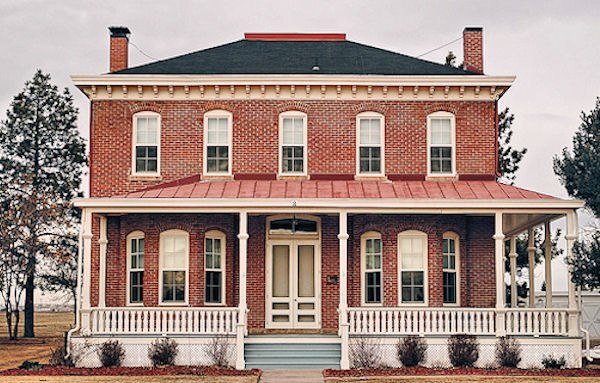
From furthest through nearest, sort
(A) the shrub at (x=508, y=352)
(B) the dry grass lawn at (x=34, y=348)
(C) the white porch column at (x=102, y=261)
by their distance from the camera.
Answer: (B) the dry grass lawn at (x=34, y=348)
(C) the white porch column at (x=102, y=261)
(A) the shrub at (x=508, y=352)

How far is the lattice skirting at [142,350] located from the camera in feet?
80.8

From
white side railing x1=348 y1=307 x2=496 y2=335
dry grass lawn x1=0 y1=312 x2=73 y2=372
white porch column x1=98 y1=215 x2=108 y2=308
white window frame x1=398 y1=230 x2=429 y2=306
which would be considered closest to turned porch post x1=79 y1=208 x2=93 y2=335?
white porch column x1=98 y1=215 x2=108 y2=308

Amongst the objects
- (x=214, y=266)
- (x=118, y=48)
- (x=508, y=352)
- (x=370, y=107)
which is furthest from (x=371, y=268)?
(x=118, y=48)

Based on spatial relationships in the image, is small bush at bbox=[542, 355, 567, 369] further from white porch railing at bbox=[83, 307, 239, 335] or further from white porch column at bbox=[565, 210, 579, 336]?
white porch railing at bbox=[83, 307, 239, 335]

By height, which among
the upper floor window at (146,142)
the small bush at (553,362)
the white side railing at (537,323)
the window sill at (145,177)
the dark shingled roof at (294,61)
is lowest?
the small bush at (553,362)

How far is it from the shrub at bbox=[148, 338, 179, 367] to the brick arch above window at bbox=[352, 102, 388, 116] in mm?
8773

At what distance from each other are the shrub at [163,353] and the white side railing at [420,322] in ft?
14.7

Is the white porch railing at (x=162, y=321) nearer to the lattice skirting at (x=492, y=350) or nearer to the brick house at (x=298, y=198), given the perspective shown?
the brick house at (x=298, y=198)

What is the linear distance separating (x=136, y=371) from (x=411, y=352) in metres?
6.66

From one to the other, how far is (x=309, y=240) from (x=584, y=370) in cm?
828

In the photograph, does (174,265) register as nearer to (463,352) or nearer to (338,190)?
(338,190)

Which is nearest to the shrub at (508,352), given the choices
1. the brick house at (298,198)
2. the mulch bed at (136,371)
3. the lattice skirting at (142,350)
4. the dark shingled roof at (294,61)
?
the brick house at (298,198)

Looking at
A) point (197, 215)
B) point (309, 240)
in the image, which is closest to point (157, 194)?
point (197, 215)

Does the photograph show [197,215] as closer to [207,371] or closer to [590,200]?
[207,371]
